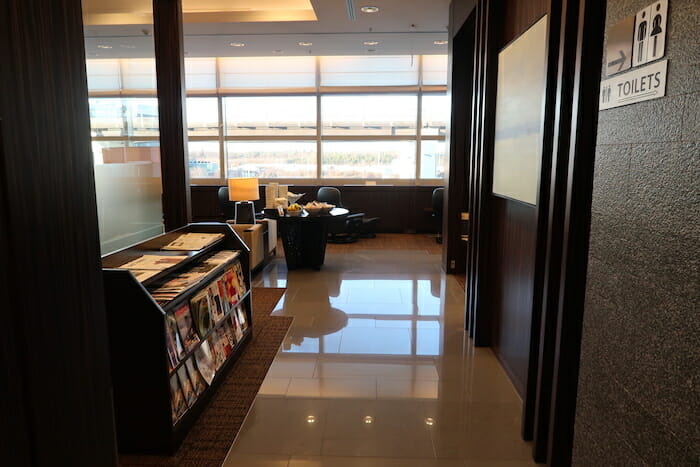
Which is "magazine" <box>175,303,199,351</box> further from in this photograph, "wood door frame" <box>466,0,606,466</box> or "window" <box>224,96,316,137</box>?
"window" <box>224,96,316,137</box>

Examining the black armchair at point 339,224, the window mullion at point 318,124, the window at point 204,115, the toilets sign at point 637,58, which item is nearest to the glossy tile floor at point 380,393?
the toilets sign at point 637,58

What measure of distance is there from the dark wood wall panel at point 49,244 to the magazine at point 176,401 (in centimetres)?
161

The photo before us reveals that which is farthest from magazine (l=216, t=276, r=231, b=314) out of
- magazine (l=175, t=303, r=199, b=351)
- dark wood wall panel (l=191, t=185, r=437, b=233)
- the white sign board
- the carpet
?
dark wood wall panel (l=191, t=185, r=437, b=233)

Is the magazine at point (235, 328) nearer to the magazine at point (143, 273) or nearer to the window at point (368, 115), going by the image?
the magazine at point (143, 273)

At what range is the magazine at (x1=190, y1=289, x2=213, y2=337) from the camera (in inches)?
120

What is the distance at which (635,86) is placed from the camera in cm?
164

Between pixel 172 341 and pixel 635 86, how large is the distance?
2.45m

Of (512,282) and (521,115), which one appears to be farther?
(512,282)

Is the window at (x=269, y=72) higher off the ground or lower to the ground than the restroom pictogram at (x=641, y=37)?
higher

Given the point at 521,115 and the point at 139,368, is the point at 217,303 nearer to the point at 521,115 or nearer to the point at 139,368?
the point at 139,368

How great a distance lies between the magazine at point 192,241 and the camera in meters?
3.57

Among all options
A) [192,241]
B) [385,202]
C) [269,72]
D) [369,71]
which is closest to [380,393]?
[192,241]

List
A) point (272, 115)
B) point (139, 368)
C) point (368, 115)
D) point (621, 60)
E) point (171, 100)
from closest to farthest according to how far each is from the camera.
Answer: point (621, 60) → point (139, 368) → point (171, 100) → point (368, 115) → point (272, 115)

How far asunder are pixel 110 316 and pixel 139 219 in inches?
50.9
